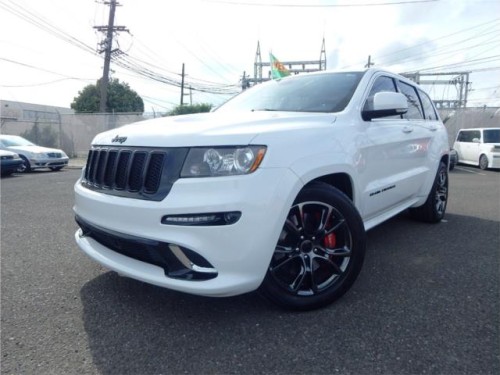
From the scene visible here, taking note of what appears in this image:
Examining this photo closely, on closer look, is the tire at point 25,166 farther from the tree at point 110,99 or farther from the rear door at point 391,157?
the tree at point 110,99

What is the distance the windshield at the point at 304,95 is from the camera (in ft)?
10.2

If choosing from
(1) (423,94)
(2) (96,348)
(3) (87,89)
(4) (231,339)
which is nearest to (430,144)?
(1) (423,94)

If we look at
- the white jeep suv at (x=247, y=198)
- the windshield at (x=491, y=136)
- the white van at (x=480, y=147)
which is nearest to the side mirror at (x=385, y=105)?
the white jeep suv at (x=247, y=198)

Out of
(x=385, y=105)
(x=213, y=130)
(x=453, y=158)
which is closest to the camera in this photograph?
(x=213, y=130)

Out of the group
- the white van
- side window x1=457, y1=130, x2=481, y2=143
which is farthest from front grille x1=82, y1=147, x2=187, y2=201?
side window x1=457, y1=130, x2=481, y2=143

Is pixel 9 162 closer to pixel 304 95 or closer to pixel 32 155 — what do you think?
pixel 32 155

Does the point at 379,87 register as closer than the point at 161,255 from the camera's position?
No

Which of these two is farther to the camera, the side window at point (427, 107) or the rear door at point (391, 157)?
the side window at point (427, 107)

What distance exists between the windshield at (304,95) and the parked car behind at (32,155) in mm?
11662

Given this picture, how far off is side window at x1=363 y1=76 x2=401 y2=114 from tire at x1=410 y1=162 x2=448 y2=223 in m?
1.53

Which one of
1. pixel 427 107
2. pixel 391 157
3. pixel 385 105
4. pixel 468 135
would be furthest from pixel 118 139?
pixel 468 135

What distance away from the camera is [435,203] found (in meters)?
4.77

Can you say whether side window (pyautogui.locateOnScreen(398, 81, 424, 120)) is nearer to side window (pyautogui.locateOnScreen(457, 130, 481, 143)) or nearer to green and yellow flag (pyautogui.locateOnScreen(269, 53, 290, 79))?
side window (pyautogui.locateOnScreen(457, 130, 481, 143))

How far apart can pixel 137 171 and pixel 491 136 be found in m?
15.2
